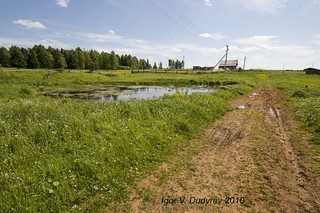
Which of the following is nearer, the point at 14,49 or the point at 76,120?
the point at 76,120

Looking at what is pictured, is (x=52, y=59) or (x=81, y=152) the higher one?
(x=52, y=59)

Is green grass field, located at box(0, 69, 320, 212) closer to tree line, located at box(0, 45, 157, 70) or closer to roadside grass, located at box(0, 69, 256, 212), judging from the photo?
roadside grass, located at box(0, 69, 256, 212)

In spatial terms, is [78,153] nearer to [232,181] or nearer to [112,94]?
[232,181]

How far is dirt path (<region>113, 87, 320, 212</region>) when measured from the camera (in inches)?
171

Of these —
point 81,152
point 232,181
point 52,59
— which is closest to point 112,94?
point 81,152

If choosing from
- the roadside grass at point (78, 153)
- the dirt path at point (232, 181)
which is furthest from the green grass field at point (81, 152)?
the dirt path at point (232, 181)

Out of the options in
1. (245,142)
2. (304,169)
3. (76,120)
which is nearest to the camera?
(304,169)

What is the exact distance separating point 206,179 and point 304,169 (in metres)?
2.83

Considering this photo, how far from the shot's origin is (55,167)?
4.87m

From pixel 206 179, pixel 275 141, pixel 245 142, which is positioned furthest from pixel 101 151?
pixel 275 141

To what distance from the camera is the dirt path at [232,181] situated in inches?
171

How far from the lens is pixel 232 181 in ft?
17.3

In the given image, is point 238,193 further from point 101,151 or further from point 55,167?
point 55,167

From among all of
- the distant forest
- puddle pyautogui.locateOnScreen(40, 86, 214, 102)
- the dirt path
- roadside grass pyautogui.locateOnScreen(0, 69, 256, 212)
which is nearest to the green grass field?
roadside grass pyautogui.locateOnScreen(0, 69, 256, 212)
